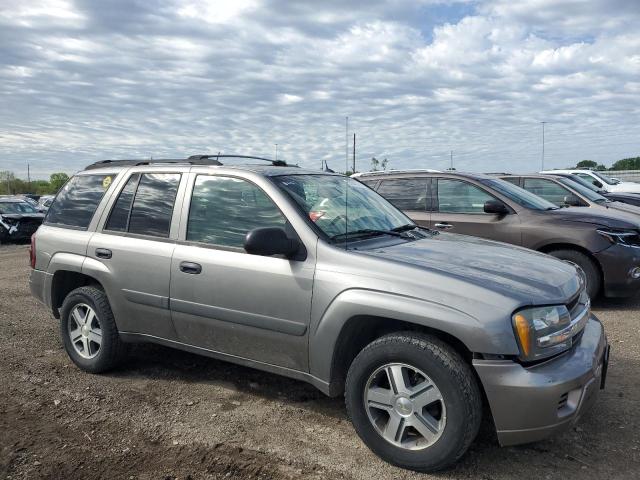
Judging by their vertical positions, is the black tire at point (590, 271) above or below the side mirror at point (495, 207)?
below

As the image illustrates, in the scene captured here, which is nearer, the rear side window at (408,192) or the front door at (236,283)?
the front door at (236,283)

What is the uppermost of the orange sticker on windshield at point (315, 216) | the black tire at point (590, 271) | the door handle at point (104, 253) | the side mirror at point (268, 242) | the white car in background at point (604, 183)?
the white car in background at point (604, 183)

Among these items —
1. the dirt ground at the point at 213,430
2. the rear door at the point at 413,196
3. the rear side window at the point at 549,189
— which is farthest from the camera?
the rear side window at the point at 549,189

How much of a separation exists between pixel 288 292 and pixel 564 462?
6.15 ft

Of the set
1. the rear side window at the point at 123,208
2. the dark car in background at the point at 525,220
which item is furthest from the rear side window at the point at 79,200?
the dark car in background at the point at 525,220

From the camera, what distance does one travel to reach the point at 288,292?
3.61m

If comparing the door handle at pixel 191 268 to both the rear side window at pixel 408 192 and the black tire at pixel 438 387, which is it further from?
the rear side window at pixel 408 192

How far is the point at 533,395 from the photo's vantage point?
9.50 feet

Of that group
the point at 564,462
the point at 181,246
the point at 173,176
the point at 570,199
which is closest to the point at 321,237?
the point at 181,246

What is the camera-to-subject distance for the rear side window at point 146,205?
440 cm

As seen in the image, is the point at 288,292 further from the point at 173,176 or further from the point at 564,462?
the point at 564,462

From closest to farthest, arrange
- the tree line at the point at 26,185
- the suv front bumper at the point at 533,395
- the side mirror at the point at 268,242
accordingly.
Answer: the suv front bumper at the point at 533,395 → the side mirror at the point at 268,242 → the tree line at the point at 26,185

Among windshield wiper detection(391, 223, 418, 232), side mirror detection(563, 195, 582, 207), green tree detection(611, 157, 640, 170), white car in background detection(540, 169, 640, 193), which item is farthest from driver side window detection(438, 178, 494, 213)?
green tree detection(611, 157, 640, 170)

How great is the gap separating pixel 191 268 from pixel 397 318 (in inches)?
63.4
